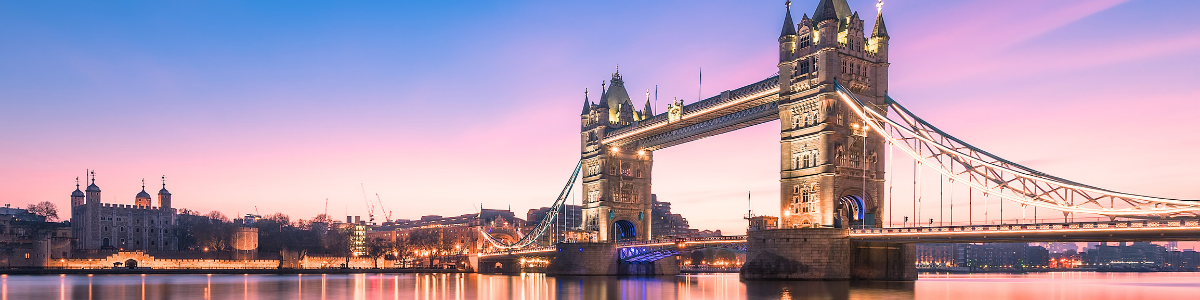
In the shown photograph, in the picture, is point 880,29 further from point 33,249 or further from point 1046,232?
point 33,249

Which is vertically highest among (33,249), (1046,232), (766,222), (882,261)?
(1046,232)

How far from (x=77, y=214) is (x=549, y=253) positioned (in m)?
107

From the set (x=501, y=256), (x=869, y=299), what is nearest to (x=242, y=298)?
(x=869, y=299)

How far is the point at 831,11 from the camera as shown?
74.4m

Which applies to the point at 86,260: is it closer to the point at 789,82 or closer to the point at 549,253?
the point at 549,253

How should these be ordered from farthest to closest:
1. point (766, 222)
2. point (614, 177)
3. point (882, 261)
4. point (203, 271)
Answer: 1. point (203, 271)
2. point (614, 177)
3. point (766, 222)
4. point (882, 261)

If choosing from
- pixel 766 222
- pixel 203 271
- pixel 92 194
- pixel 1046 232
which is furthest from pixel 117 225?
pixel 1046 232

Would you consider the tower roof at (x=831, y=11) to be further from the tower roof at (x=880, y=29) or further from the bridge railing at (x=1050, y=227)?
the bridge railing at (x=1050, y=227)

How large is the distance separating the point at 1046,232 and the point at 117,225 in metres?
165

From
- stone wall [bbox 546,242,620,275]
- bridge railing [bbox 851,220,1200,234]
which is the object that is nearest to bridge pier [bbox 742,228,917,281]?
bridge railing [bbox 851,220,1200,234]

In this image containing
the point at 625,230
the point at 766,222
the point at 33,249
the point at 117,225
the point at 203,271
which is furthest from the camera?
the point at 117,225

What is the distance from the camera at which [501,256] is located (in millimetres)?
133625

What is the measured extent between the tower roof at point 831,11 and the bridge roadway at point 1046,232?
53.2 ft

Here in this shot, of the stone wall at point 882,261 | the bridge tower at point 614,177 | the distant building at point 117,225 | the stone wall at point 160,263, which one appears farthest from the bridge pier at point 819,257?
the distant building at point 117,225
